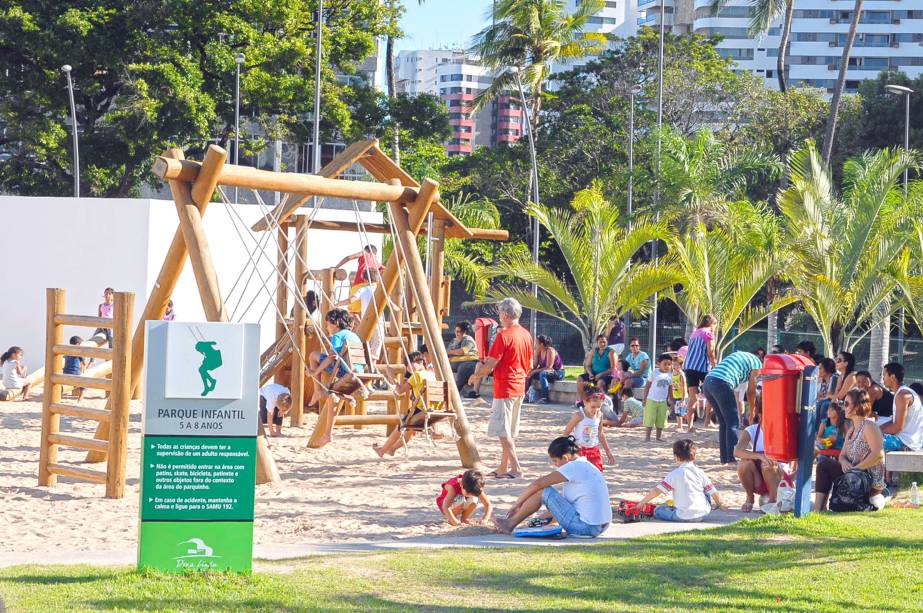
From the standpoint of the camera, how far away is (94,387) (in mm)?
10219

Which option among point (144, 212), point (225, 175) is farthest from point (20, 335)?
point (225, 175)

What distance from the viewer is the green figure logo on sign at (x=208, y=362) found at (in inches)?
255

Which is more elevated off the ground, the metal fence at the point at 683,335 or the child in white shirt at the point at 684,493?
the metal fence at the point at 683,335

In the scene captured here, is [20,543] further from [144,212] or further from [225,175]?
[144,212]

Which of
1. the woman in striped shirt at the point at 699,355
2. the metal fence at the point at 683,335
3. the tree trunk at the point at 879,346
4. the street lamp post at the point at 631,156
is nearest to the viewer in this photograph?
the woman in striped shirt at the point at 699,355

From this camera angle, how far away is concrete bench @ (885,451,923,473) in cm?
977

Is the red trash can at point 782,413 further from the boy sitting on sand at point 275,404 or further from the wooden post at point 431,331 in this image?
the boy sitting on sand at point 275,404

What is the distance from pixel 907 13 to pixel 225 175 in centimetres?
10209

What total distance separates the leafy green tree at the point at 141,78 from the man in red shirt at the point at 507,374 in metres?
27.2

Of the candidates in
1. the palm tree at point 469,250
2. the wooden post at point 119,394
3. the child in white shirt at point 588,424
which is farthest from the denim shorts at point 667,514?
the palm tree at point 469,250

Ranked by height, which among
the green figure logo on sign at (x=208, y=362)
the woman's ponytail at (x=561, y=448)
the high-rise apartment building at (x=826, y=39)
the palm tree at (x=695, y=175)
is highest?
the high-rise apartment building at (x=826, y=39)

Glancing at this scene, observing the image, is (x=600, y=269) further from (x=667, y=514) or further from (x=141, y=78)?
(x=141, y=78)

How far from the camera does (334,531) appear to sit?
28.7 feet

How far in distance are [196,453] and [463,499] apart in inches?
121
